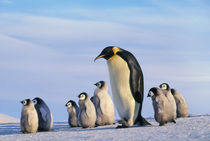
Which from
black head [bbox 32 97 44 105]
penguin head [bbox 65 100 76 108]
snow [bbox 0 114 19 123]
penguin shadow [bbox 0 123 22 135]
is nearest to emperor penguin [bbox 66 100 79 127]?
penguin head [bbox 65 100 76 108]

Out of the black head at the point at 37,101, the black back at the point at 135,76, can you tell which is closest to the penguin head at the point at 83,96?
the black head at the point at 37,101

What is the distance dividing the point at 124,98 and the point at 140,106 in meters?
0.42

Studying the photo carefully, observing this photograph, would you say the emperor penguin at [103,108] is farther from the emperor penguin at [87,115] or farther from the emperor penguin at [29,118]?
the emperor penguin at [29,118]

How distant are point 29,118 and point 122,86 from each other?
2.32m

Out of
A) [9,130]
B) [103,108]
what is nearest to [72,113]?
[103,108]

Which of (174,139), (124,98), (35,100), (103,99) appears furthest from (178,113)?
(174,139)

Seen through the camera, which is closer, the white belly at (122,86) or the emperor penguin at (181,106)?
the white belly at (122,86)

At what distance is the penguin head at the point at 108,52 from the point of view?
762cm

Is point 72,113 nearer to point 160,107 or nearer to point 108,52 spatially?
point 108,52

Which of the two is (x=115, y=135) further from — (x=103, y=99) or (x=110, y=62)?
(x=103, y=99)

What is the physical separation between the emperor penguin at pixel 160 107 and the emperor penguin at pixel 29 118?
8.86ft

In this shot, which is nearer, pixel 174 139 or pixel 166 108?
pixel 174 139

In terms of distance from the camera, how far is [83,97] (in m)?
9.03

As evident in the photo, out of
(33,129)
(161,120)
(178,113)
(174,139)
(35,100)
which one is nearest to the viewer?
(174,139)
